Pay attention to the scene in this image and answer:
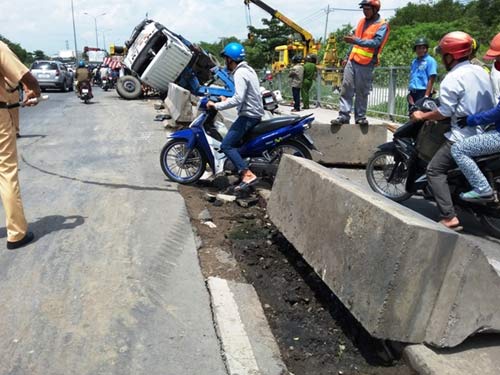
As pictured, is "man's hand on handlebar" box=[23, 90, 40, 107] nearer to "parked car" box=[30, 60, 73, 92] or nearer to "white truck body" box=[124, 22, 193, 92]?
"white truck body" box=[124, 22, 193, 92]

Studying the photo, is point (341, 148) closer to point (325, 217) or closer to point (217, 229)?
point (217, 229)

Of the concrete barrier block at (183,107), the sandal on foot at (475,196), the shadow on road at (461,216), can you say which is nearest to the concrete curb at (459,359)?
the sandal on foot at (475,196)

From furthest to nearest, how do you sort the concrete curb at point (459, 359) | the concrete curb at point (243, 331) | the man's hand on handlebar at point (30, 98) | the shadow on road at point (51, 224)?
the shadow on road at point (51, 224) → the man's hand on handlebar at point (30, 98) → the concrete curb at point (243, 331) → the concrete curb at point (459, 359)

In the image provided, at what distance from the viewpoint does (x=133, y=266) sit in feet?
14.4

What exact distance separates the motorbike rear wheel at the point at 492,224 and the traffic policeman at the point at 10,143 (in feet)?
14.8

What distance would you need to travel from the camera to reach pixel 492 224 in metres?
5.11

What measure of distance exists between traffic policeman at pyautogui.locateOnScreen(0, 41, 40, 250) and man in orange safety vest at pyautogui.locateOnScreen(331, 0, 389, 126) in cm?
455

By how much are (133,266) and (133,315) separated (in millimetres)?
864

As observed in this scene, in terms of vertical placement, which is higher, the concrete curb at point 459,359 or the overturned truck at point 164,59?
the overturned truck at point 164,59

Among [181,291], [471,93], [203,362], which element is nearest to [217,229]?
[181,291]

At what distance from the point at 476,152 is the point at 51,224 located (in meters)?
4.35

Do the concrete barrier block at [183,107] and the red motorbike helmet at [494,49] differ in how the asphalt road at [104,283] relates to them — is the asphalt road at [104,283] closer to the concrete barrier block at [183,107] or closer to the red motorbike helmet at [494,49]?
the red motorbike helmet at [494,49]

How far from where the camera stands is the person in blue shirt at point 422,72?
8809 mm

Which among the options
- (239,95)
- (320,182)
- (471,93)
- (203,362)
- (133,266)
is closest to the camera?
(203,362)
